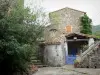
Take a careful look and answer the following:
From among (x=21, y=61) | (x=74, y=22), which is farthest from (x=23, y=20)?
(x=74, y=22)

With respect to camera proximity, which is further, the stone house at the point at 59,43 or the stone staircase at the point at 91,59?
the stone house at the point at 59,43

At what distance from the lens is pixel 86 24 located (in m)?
33.8

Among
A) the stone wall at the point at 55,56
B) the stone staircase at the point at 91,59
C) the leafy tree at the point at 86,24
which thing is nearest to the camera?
the stone staircase at the point at 91,59

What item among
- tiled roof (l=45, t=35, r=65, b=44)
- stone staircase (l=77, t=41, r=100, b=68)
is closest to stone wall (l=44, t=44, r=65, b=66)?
tiled roof (l=45, t=35, r=65, b=44)

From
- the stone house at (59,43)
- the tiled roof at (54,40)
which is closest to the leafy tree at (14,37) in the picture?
the tiled roof at (54,40)

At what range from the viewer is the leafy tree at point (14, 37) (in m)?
12.9

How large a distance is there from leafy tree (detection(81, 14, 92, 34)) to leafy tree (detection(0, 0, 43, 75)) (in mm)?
17125

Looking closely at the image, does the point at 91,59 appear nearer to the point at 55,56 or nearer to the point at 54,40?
the point at 55,56

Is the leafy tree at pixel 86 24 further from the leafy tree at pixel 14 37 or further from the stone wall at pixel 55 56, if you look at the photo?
the leafy tree at pixel 14 37

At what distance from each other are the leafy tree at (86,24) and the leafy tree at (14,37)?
17.1 metres

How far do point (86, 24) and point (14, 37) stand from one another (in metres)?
21.7

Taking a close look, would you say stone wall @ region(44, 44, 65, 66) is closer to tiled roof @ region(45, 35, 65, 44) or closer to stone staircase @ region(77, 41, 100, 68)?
tiled roof @ region(45, 35, 65, 44)

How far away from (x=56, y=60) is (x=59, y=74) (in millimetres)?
6590

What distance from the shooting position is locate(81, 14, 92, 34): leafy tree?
33656mm
